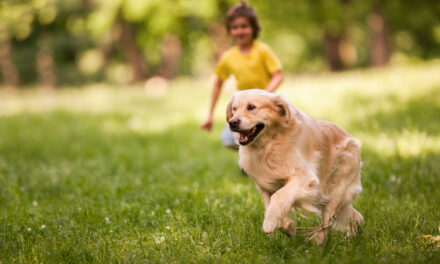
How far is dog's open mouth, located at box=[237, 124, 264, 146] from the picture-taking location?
10.5 feet

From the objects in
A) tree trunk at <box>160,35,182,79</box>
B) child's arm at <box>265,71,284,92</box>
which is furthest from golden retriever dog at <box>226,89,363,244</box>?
tree trunk at <box>160,35,182,79</box>

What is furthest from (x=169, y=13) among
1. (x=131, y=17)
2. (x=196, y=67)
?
(x=196, y=67)

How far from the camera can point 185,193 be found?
17.2 ft

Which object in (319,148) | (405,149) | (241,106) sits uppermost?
(241,106)

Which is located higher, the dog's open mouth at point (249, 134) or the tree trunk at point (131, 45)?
the dog's open mouth at point (249, 134)

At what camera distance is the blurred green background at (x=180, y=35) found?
2100 centimetres

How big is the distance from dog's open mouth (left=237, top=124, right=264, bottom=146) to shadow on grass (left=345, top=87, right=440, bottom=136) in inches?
208

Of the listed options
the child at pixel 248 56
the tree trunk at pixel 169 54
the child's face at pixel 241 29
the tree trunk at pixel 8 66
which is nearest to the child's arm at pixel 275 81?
the child at pixel 248 56

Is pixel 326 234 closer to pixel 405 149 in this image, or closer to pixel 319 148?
pixel 319 148

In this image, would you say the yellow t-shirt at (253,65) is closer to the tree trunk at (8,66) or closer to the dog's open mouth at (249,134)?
the dog's open mouth at (249,134)

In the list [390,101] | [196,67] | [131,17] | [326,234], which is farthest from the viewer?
[196,67]

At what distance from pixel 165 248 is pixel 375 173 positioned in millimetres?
3276

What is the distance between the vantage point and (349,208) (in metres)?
3.62

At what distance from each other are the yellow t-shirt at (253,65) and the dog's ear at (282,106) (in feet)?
6.03
